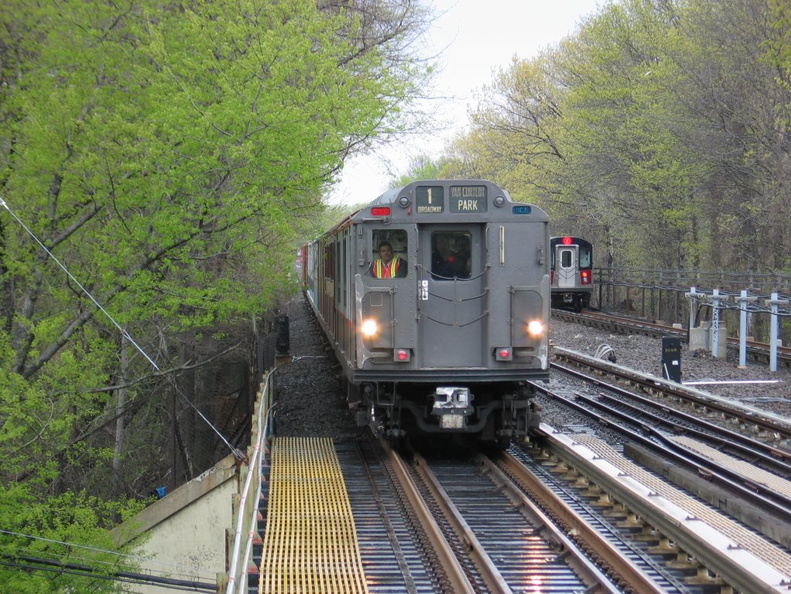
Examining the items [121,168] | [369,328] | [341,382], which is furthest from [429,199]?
[341,382]

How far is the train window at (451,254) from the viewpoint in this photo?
980cm

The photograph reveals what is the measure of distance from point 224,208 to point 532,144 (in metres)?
29.7

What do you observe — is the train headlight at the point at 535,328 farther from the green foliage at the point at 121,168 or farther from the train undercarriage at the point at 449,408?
the green foliage at the point at 121,168

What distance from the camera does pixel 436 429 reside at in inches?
393

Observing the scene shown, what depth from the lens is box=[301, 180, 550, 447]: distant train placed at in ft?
31.3

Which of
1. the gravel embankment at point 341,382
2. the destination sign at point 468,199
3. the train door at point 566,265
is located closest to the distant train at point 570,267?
the train door at point 566,265

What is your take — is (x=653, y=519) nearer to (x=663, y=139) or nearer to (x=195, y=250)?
(x=195, y=250)

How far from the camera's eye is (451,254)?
984cm

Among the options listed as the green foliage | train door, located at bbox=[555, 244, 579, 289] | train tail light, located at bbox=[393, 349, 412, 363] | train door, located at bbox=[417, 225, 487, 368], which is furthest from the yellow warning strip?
train door, located at bbox=[555, 244, 579, 289]

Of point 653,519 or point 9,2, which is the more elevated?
point 9,2

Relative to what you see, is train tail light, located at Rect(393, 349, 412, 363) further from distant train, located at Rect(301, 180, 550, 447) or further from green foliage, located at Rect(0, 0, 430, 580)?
green foliage, located at Rect(0, 0, 430, 580)

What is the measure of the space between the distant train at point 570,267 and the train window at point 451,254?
2302cm

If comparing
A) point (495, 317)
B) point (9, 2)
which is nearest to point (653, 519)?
point (495, 317)

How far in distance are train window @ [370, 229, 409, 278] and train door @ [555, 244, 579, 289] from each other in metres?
23.5
